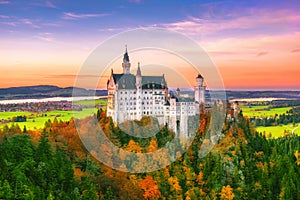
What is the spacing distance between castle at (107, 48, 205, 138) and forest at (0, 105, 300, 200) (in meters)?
1.62

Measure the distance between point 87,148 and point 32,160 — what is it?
13.2 m

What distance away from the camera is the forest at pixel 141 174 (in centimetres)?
3891

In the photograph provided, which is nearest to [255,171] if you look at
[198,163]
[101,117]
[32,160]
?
[198,163]

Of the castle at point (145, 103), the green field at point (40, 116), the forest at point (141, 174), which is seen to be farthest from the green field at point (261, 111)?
the castle at point (145, 103)

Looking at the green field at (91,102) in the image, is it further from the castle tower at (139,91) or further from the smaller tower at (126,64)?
the smaller tower at (126,64)

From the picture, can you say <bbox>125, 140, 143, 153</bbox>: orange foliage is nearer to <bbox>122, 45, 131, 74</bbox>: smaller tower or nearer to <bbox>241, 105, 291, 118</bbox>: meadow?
<bbox>122, 45, 131, 74</bbox>: smaller tower

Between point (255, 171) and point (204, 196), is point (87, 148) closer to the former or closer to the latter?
point (204, 196)

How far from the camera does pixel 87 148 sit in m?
52.8

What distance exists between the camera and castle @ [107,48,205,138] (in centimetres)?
5700

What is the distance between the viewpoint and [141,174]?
52.8 metres

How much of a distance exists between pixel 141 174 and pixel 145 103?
1019cm

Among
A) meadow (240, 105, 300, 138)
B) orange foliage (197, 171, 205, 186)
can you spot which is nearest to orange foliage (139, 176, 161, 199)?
orange foliage (197, 171, 205, 186)

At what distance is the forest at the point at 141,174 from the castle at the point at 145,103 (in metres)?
1.62

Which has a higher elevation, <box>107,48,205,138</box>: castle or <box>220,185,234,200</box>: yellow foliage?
<box>107,48,205,138</box>: castle
